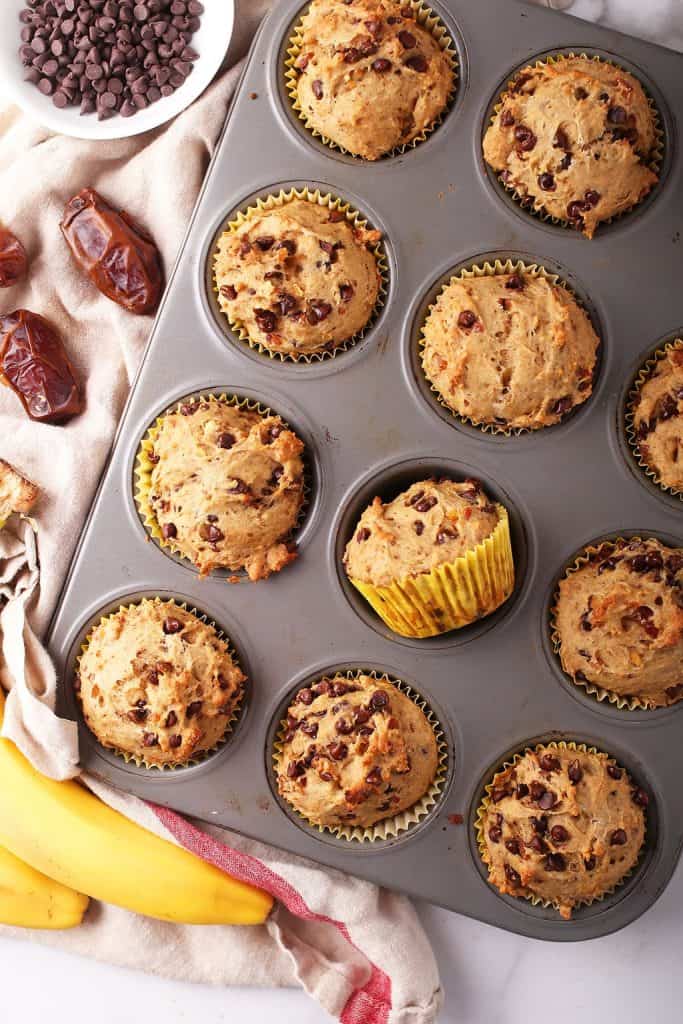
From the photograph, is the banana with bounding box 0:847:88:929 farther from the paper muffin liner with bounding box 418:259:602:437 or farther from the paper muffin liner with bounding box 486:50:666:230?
the paper muffin liner with bounding box 486:50:666:230

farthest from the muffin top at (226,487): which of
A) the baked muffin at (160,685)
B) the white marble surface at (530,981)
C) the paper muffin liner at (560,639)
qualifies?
the white marble surface at (530,981)

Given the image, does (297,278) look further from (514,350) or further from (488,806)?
(488,806)

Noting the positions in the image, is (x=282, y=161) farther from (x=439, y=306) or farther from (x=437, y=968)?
(x=437, y=968)

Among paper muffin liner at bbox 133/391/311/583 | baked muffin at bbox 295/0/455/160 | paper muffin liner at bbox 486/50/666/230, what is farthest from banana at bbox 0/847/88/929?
paper muffin liner at bbox 486/50/666/230

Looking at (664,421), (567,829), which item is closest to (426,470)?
(664,421)

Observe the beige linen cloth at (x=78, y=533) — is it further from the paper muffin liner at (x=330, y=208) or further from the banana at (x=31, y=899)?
the paper muffin liner at (x=330, y=208)

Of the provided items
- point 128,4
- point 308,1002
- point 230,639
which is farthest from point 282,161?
point 308,1002
